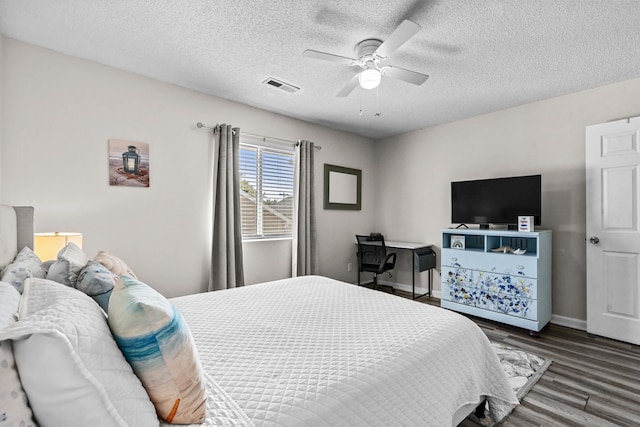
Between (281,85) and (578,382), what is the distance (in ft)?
11.6

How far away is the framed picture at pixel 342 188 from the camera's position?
4613 millimetres

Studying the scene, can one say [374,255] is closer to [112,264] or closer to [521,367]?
[521,367]

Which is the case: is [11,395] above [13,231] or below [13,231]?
below

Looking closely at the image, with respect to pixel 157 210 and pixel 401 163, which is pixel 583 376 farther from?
pixel 157 210

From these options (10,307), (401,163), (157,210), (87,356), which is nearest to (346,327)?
(87,356)

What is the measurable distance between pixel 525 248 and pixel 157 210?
3986 mm

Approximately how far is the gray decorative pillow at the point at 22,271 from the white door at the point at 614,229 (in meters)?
4.38

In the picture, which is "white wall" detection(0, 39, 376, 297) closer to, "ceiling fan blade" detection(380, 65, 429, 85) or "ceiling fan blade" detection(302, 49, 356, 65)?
"ceiling fan blade" detection(302, 49, 356, 65)

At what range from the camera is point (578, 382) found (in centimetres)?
225

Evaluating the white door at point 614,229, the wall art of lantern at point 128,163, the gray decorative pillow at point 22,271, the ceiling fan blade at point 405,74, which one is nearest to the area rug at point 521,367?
the white door at point 614,229

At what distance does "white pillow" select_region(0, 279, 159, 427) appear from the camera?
66 centimetres

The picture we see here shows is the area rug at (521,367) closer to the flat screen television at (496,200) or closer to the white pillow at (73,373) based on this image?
the flat screen television at (496,200)

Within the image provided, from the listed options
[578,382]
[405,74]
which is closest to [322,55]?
[405,74]

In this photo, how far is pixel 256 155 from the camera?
3.88m
